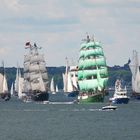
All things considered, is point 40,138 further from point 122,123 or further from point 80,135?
point 122,123

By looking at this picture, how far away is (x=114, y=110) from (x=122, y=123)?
39632 millimetres

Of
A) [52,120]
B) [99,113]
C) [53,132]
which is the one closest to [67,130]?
[53,132]

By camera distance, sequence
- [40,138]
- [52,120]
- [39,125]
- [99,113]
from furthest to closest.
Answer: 1. [99,113]
2. [52,120]
3. [39,125]
4. [40,138]

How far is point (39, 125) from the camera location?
13375cm

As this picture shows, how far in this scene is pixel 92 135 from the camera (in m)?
→ 114

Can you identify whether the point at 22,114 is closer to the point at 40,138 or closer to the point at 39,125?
the point at 39,125

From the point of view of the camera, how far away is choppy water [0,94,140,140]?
4446 inches

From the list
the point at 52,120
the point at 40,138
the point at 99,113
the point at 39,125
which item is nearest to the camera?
the point at 40,138

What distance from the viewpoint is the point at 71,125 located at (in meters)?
134

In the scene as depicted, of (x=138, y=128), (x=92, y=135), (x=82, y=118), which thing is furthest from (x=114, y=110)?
(x=92, y=135)

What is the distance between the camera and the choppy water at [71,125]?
113 m

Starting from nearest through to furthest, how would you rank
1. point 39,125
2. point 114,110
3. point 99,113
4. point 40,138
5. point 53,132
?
1. point 40,138
2. point 53,132
3. point 39,125
4. point 99,113
5. point 114,110

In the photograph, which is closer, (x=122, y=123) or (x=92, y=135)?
(x=92, y=135)

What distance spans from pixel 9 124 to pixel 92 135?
25990 millimetres
